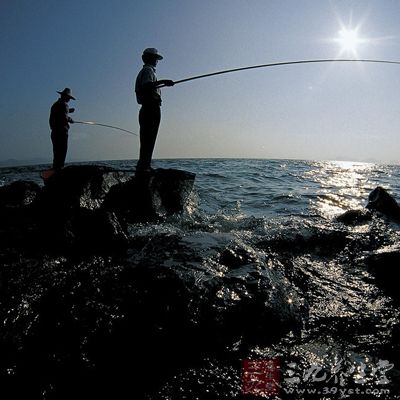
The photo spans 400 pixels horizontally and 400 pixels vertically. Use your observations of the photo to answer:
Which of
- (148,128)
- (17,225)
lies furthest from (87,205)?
(148,128)

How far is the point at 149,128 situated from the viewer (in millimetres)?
6148

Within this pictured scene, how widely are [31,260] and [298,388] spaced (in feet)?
9.79

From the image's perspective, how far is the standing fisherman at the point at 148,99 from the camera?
580 centimetres

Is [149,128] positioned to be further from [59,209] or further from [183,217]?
[59,209]

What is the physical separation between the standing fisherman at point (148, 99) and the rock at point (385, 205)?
22.0 ft

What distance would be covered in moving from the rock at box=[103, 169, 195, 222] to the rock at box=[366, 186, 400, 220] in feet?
18.7

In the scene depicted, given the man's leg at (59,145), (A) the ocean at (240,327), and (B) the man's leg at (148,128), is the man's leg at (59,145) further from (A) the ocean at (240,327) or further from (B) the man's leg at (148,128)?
(A) the ocean at (240,327)

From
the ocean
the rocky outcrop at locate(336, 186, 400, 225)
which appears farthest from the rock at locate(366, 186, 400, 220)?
the ocean

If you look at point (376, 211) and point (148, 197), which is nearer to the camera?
point (148, 197)

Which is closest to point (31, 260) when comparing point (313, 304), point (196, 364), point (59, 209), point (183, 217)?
point (59, 209)

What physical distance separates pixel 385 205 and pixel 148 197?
6.79 meters

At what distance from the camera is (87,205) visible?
5.22 m

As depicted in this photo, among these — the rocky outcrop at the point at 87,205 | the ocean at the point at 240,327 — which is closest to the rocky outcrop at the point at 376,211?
the ocean at the point at 240,327

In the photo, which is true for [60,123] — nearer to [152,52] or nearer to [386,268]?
[152,52]
